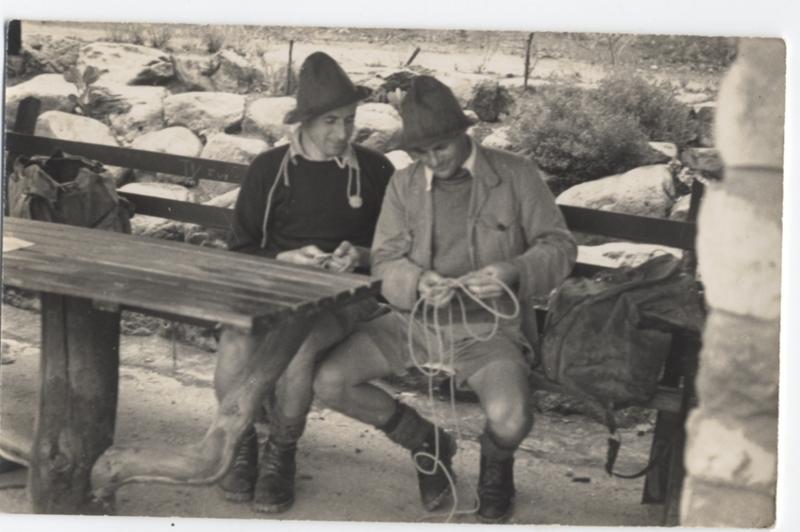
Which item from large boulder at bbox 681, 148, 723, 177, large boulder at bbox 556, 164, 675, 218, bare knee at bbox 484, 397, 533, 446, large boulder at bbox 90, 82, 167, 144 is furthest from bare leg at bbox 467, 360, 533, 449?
large boulder at bbox 90, 82, 167, 144

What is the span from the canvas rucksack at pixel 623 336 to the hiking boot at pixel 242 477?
1.29 metres

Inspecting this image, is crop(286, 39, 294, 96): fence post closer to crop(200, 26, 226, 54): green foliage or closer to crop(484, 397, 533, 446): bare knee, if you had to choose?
crop(200, 26, 226, 54): green foliage

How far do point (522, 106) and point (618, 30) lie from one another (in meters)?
0.51

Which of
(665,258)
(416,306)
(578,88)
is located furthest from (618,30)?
(416,306)

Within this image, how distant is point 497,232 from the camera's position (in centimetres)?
493

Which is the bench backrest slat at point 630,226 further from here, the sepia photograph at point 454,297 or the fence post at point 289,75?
the fence post at point 289,75

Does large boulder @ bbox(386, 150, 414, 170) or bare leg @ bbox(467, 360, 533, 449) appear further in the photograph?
large boulder @ bbox(386, 150, 414, 170)

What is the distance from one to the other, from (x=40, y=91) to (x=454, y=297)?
2007mm

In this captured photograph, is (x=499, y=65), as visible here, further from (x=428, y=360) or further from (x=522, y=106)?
(x=428, y=360)

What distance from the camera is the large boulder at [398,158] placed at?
505cm

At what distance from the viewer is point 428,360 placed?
4.99m

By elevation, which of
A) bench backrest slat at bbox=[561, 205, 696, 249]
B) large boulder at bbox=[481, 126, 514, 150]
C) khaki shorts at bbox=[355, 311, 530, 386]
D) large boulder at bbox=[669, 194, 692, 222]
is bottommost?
khaki shorts at bbox=[355, 311, 530, 386]

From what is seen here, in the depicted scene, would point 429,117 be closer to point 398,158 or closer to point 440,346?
point 398,158

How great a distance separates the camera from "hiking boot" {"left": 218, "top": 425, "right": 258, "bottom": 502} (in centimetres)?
505
